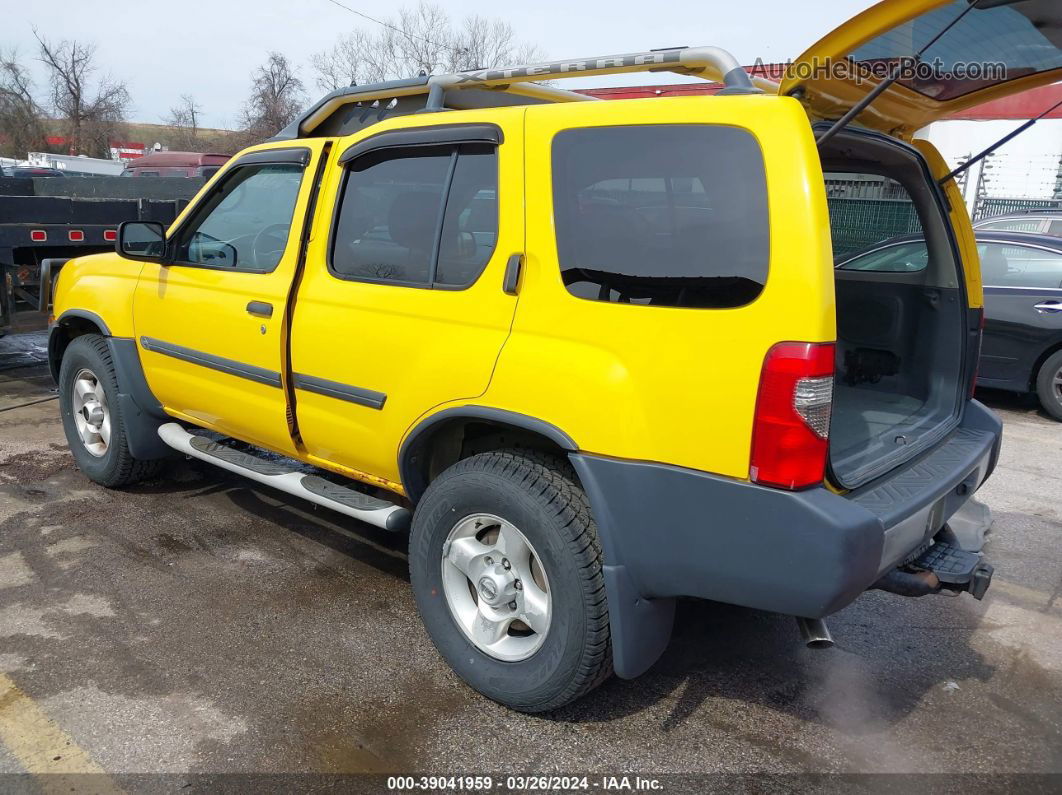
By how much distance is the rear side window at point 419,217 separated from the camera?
3061mm

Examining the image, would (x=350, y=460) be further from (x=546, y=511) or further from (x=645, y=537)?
(x=645, y=537)

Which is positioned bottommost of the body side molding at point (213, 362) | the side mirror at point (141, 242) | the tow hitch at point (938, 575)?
the tow hitch at point (938, 575)

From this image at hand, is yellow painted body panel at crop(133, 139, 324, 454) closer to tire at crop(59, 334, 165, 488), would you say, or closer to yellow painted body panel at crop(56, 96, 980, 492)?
yellow painted body panel at crop(56, 96, 980, 492)

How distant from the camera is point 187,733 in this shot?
9.46 feet

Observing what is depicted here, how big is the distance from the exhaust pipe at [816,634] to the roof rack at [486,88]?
1.64m

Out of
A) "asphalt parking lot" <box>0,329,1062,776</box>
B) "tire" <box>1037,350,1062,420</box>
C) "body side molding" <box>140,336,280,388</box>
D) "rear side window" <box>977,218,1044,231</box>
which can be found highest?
"rear side window" <box>977,218,1044,231</box>

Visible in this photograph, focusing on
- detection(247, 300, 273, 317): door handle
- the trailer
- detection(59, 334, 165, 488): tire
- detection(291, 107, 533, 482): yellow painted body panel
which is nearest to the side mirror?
detection(59, 334, 165, 488): tire

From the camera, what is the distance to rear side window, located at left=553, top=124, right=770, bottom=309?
7.94 feet

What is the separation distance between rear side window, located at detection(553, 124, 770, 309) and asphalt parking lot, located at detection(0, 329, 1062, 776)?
1528mm

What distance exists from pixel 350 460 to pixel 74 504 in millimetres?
2241

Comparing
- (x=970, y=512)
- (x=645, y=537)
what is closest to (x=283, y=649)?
(x=645, y=537)

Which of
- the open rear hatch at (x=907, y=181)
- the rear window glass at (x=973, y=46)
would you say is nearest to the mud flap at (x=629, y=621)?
the open rear hatch at (x=907, y=181)

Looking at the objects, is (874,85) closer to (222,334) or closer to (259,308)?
(259,308)

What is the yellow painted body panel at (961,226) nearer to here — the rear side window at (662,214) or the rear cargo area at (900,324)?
the rear cargo area at (900,324)
